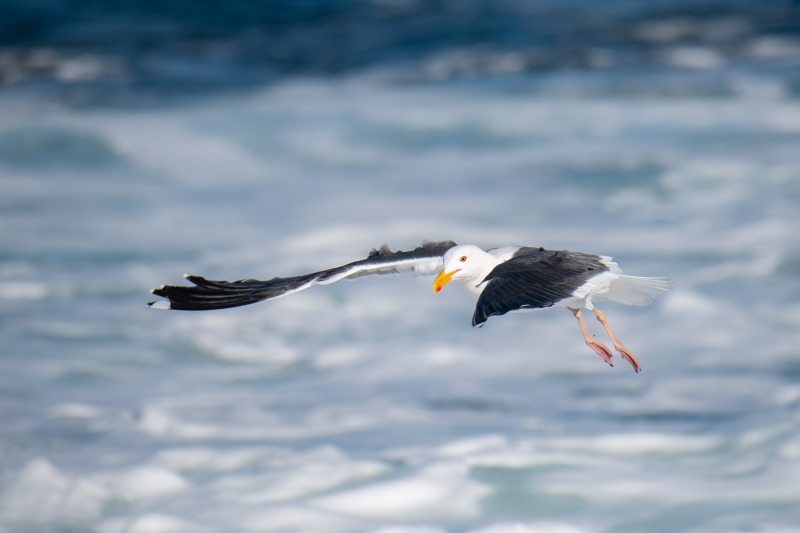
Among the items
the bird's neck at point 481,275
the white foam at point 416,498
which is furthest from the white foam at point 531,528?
the bird's neck at point 481,275

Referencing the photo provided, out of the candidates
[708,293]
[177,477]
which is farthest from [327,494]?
[708,293]

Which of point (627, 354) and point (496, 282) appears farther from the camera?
point (627, 354)

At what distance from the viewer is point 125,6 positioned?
91.1 ft

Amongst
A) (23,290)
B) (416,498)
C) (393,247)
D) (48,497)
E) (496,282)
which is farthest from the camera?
(393,247)

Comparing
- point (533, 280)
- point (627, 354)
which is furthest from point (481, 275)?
point (627, 354)

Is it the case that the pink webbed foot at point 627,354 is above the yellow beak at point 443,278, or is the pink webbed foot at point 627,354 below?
below

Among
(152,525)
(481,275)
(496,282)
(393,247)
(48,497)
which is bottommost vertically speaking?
(152,525)

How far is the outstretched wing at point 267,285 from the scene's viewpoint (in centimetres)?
761

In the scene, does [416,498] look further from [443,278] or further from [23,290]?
[23,290]

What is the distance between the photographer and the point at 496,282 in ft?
22.4

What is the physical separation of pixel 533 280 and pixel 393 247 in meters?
8.87

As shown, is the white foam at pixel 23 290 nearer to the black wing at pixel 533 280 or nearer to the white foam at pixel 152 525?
the white foam at pixel 152 525

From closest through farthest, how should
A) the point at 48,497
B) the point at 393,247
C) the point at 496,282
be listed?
the point at 496,282 < the point at 48,497 < the point at 393,247

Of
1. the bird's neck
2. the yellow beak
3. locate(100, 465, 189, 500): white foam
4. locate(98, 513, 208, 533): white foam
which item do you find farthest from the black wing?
locate(100, 465, 189, 500): white foam
